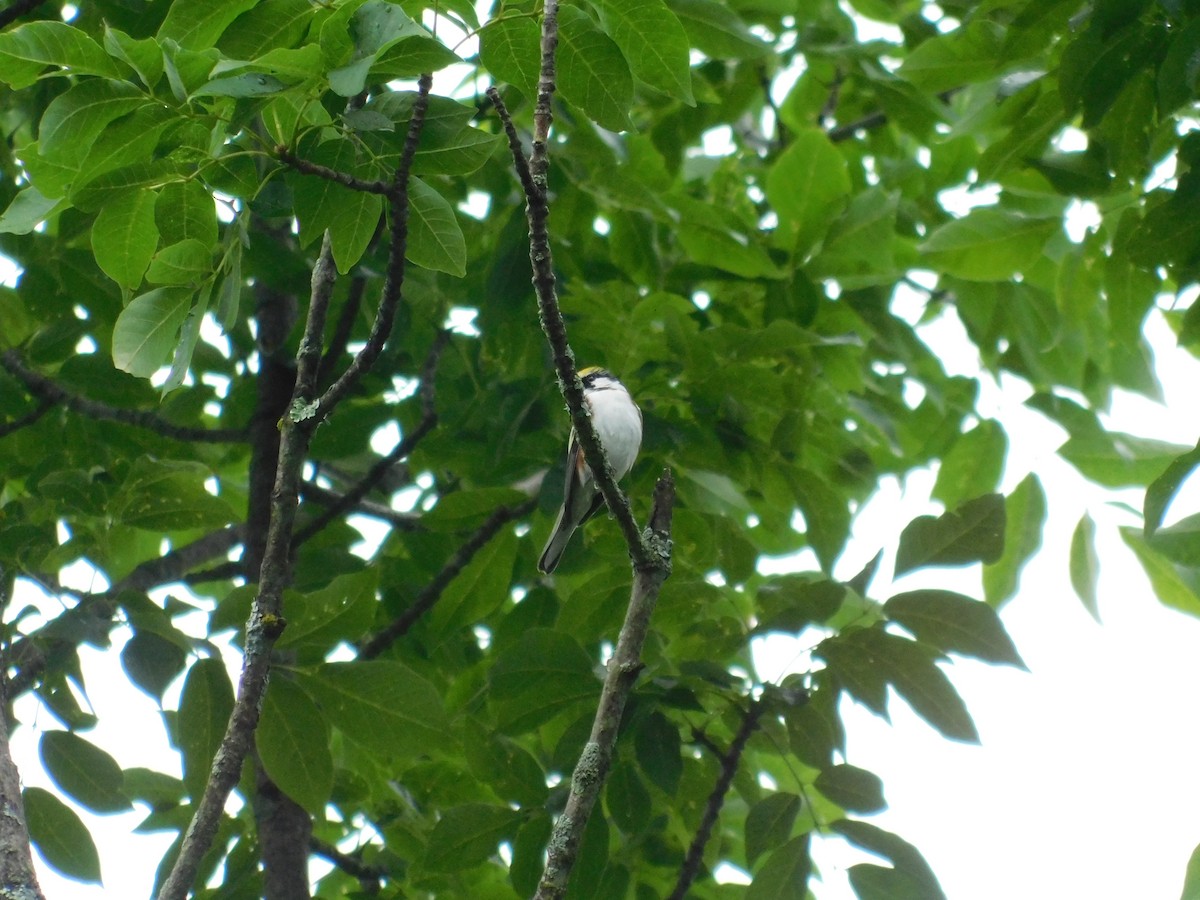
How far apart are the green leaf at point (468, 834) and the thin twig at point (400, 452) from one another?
1322 mm

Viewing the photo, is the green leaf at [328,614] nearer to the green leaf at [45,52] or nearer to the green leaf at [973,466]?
the green leaf at [45,52]

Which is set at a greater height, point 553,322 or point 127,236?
point 127,236

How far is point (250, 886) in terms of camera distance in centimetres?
346

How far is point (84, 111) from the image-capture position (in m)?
2.08

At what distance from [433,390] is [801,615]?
6.07 ft

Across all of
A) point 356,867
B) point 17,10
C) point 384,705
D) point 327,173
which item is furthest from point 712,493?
point 17,10

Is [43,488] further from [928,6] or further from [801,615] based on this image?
[928,6]

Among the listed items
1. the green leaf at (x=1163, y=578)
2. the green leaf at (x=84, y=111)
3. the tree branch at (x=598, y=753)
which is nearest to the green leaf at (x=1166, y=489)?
the tree branch at (x=598, y=753)

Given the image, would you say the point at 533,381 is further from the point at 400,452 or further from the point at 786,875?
the point at 786,875

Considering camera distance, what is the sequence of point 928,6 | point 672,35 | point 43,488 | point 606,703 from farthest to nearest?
point 928,6, point 43,488, point 672,35, point 606,703

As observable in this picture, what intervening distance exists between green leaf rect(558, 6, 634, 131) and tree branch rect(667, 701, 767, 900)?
5.25 ft

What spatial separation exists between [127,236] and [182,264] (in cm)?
15

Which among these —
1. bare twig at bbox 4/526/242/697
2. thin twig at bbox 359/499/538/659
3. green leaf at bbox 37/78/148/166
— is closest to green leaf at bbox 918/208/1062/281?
thin twig at bbox 359/499/538/659

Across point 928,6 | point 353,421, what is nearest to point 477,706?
point 353,421
